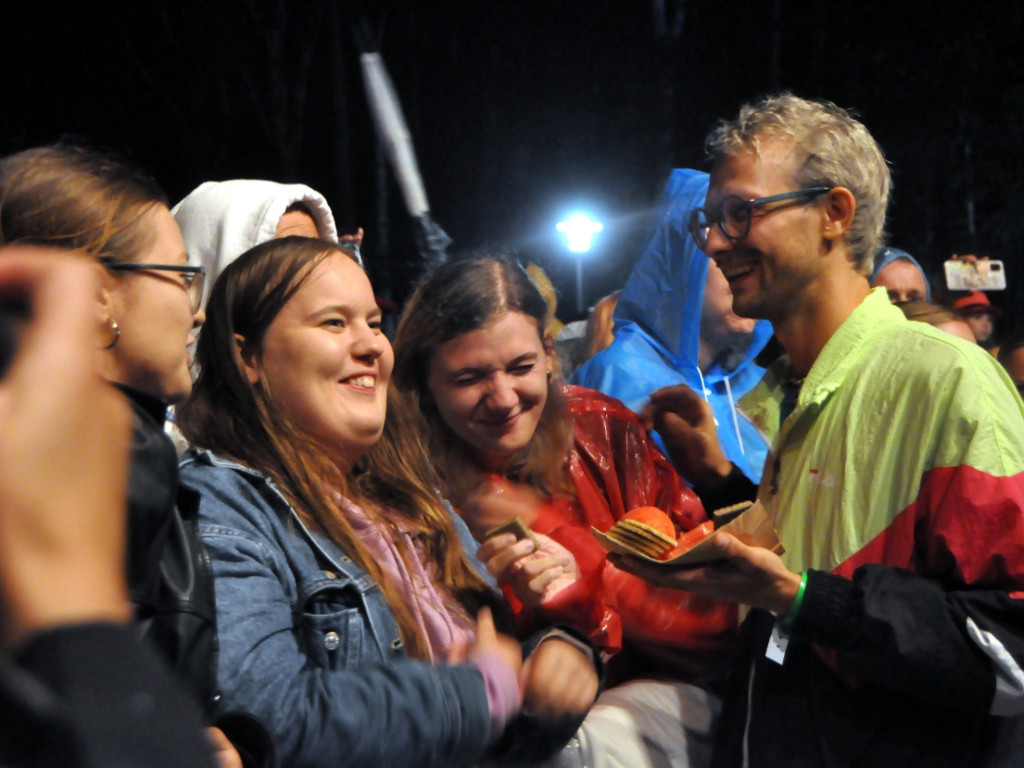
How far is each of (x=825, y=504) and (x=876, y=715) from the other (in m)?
0.45

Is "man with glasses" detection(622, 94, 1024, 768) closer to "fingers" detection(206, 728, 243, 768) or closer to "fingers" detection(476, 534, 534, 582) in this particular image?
"fingers" detection(476, 534, 534, 582)

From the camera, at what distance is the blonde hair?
7.93 ft

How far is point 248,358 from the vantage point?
203cm

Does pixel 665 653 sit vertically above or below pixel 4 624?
below

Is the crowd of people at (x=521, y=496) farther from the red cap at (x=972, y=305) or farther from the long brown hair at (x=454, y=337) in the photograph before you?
the red cap at (x=972, y=305)

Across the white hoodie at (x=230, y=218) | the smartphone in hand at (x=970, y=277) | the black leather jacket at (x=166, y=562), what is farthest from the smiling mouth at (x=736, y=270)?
the smartphone in hand at (x=970, y=277)

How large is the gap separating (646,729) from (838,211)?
134 cm

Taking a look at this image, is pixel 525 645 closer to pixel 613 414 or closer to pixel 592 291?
pixel 613 414

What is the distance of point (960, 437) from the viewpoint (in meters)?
1.92

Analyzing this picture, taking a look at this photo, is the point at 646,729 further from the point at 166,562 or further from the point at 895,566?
the point at 166,562

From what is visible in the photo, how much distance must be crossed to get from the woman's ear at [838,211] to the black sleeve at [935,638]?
2.88ft

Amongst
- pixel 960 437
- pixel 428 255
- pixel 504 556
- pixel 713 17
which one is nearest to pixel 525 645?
pixel 504 556

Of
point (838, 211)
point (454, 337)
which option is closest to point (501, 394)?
point (454, 337)

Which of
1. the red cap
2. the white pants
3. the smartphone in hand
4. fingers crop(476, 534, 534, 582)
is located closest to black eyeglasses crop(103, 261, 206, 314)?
fingers crop(476, 534, 534, 582)
